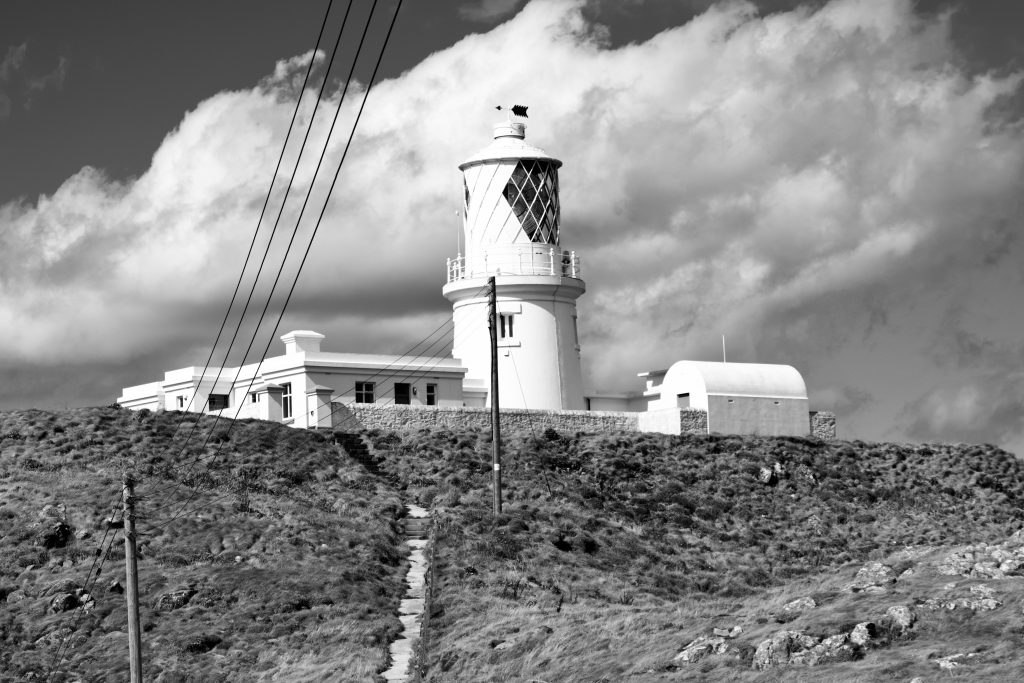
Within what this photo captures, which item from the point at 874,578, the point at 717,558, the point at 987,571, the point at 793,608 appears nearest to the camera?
the point at 987,571

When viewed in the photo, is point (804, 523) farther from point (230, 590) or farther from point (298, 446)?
point (230, 590)

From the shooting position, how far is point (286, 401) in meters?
56.2

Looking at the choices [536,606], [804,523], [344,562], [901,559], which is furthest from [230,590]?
[804,523]

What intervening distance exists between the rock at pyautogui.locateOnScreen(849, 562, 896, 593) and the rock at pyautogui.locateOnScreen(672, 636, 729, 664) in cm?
398

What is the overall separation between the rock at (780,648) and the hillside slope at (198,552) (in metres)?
8.83

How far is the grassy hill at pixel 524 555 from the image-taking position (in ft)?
97.2

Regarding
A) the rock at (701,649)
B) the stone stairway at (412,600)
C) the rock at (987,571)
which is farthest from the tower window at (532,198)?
the rock at (701,649)

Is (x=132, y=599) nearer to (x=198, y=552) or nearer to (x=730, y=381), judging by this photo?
(x=198, y=552)

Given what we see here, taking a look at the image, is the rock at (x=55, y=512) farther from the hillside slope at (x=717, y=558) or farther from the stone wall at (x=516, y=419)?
the stone wall at (x=516, y=419)

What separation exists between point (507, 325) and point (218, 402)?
1172 centimetres

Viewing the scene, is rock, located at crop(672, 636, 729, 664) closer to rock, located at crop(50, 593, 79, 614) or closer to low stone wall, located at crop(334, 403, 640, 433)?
rock, located at crop(50, 593, 79, 614)

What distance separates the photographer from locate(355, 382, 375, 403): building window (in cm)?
5688

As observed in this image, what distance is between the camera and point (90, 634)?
1455 inches

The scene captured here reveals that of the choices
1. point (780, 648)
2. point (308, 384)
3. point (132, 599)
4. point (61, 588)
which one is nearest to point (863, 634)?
point (780, 648)
